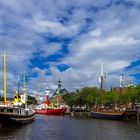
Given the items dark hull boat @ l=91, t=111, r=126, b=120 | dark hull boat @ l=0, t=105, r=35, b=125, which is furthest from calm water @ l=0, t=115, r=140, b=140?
dark hull boat @ l=91, t=111, r=126, b=120

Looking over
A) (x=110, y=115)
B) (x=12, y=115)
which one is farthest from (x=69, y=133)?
(x=110, y=115)

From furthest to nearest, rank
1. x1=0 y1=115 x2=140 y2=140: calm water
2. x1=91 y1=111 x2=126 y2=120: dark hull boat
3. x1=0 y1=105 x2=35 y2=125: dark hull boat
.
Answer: x1=91 y1=111 x2=126 y2=120: dark hull boat < x1=0 y1=105 x2=35 y2=125: dark hull boat < x1=0 y1=115 x2=140 y2=140: calm water

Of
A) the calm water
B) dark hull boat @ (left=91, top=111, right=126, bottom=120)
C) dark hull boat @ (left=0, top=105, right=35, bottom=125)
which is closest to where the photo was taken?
the calm water

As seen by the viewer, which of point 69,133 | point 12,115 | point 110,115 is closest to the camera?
point 69,133

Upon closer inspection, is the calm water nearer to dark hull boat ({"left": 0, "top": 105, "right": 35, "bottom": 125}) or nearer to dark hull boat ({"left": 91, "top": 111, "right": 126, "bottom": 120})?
dark hull boat ({"left": 0, "top": 105, "right": 35, "bottom": 125})

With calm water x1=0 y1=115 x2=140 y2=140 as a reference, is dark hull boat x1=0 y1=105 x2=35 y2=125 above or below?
above

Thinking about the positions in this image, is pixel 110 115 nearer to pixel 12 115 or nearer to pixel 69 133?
pixel 12 115

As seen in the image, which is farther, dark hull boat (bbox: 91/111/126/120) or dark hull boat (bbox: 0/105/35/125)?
dark hull boat (bbox: 91/111/126/120)

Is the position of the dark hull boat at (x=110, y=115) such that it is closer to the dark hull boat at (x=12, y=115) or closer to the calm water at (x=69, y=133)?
the calm water at (x=69, y=133)

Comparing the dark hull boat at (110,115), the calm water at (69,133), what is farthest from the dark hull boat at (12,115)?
the dark hull boat at (110,115)

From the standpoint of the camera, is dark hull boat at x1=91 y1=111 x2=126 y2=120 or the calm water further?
dark hull boat at x1=91 y1=111 x2=126 y2=120

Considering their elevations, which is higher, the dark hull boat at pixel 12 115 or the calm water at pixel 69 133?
the dark hull boat at pixel 12 115

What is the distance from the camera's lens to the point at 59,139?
6794 centimetres

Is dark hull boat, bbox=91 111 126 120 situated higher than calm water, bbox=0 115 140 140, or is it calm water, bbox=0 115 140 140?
dark hull boat, bbox=91 111 126 120
